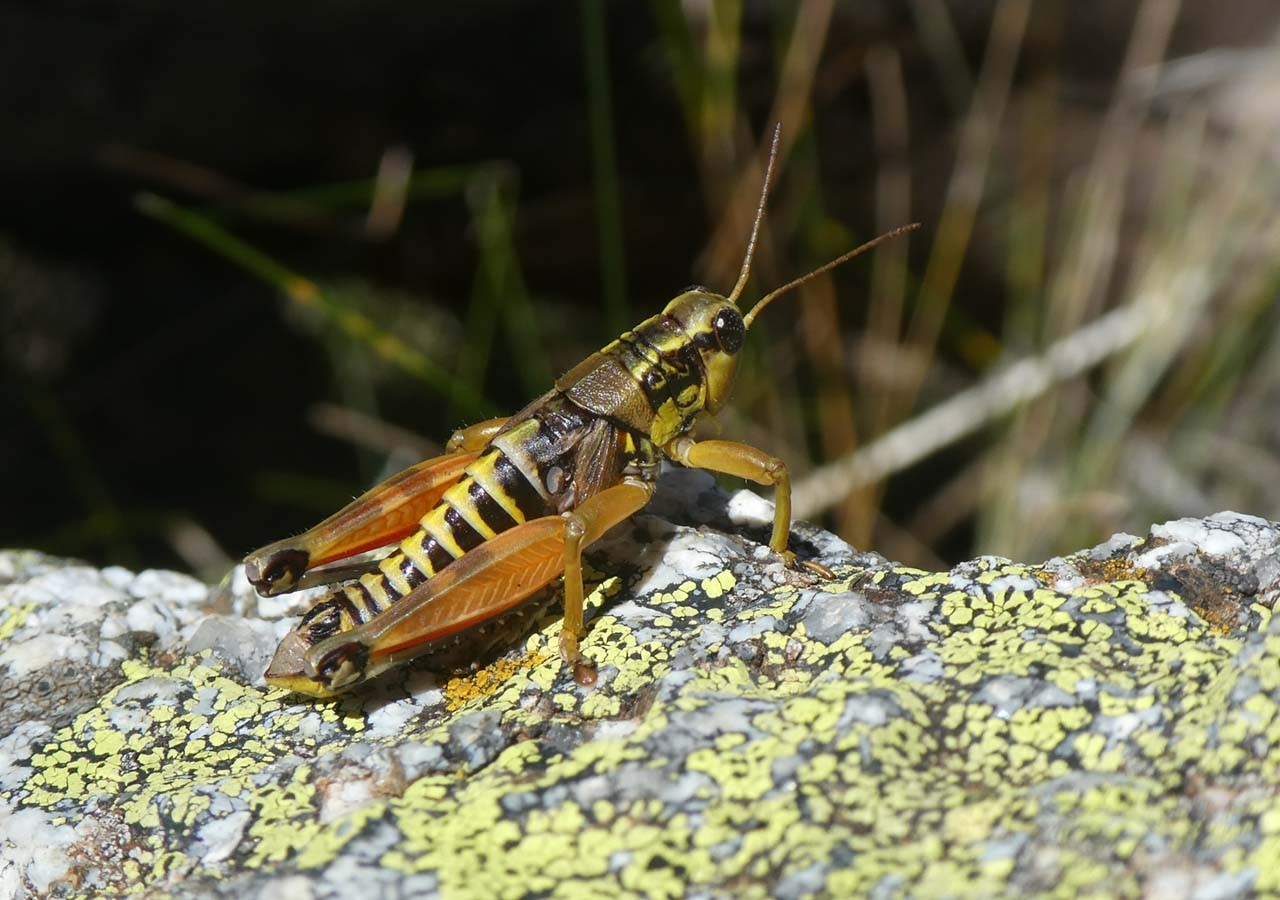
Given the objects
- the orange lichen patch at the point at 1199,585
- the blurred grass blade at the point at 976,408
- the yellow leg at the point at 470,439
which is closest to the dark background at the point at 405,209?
the blurred grass blade at the point at 976,408

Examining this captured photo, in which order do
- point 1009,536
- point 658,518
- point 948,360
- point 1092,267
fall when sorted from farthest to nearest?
point 948,360, point 1092,267, point 1009,536, point 658,518

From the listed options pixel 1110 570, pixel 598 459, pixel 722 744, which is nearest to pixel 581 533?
pixel 598 459

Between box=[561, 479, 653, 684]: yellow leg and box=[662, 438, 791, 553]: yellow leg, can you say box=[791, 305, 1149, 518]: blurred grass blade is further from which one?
box=[561, 479, 653, 684]: yellow leg

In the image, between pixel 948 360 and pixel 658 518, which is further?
pixel 948 360

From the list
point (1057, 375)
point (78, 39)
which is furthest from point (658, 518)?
point (78, 39)

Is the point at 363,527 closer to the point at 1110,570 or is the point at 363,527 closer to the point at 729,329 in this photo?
the point at 729,329

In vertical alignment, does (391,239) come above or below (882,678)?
above

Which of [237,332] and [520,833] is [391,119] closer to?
[237,332]

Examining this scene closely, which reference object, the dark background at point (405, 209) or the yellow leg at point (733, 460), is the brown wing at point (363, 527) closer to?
the yellow leg at point (733, 460)
